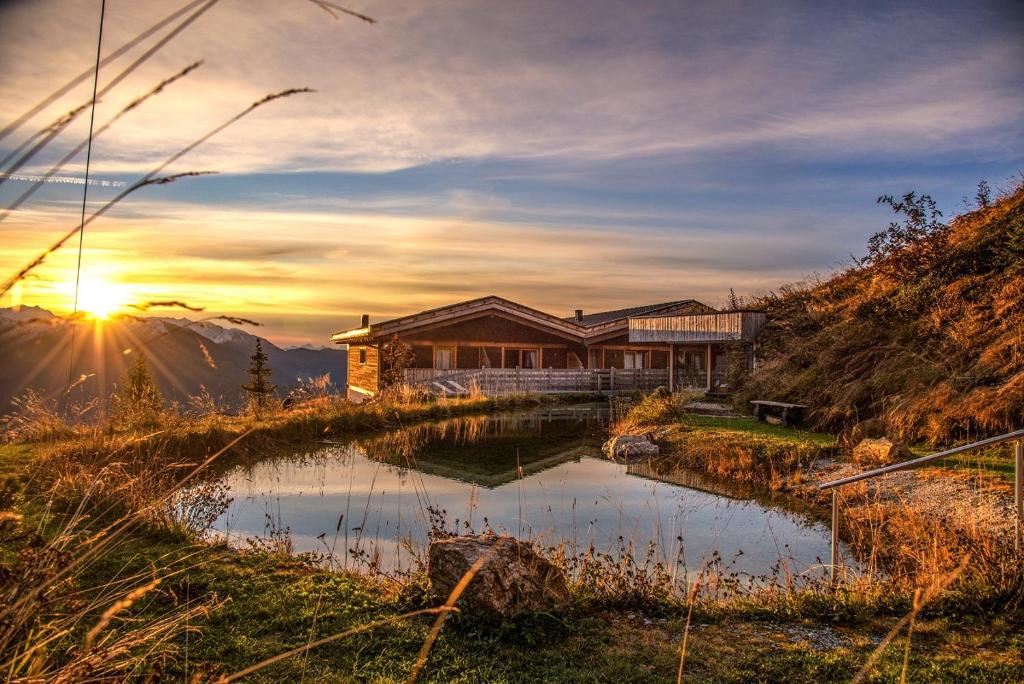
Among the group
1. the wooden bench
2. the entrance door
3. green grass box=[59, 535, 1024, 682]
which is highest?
the entrance door

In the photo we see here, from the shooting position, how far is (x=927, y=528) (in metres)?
8.13

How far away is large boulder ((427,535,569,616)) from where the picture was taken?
16.7 feet

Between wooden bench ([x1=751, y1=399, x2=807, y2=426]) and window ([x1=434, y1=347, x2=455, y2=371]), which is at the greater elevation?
window ([x1=434, y1=347, x2=455, y2=371])

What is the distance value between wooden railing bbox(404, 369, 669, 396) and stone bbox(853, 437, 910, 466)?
51.6 ft

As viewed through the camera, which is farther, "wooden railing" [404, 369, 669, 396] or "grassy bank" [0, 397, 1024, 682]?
"wooden railing" [404, 369, 669, 396]

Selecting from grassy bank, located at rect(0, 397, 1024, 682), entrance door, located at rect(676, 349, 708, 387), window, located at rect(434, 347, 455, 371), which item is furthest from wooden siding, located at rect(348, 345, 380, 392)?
grassy bank, located at rect(0, 397, 1024, 682)

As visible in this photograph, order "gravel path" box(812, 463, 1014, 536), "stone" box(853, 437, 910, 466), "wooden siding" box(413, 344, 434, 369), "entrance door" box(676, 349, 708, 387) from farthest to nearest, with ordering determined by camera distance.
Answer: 1. "wooden siding" box(413, 344, 434, 369)
2. "entrance door" box(676, 349, 708, 387)
3. "stone" box(853, 437, 910, 466)
4. "gravel path" box(812, 463, 1014, 536)

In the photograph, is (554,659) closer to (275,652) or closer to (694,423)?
(275,652)

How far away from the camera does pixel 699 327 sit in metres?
25.8

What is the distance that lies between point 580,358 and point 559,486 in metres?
23.3

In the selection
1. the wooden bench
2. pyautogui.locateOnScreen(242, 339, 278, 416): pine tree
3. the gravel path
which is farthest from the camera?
pyautogui.locateOnScreen(242, 339, 278, 416): pine tree

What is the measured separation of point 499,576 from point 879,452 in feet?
29.8

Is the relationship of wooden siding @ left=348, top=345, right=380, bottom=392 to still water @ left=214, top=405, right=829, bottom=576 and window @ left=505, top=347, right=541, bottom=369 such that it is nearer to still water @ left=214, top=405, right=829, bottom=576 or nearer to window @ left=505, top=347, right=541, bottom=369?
window @ left=505, top=347, right=541, bottom=369

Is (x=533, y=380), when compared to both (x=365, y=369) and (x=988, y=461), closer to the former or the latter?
(x=365, y=369)
